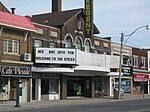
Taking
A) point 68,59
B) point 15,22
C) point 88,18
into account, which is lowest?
point 68,59

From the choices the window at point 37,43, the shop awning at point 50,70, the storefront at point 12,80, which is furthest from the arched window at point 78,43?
the storefront at point 12,80

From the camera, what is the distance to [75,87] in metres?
47.9

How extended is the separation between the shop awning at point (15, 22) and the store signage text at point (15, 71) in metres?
3.89

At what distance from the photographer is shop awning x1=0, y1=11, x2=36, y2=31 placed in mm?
34106

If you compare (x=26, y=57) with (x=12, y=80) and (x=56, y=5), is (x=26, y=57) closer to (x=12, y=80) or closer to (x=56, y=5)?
(x=12, y=80)

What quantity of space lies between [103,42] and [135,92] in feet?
46.3

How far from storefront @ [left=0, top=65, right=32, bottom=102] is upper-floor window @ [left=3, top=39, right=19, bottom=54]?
5.38 feet

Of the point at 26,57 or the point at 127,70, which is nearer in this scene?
the point at 26,57

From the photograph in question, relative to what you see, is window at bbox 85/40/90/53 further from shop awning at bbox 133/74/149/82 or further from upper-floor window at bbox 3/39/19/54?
shop awning at bbox 133/74/149/82

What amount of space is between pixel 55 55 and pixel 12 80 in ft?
19.3

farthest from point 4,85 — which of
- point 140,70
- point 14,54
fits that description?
point 140,70

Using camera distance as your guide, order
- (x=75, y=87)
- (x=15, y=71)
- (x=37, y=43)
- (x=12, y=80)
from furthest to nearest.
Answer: (x=75, y=87)
(x=37, y=43)
(x=12, y=80)
(x=15, y=71)

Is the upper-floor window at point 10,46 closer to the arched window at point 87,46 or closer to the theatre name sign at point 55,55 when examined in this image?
the theatre name sign at point 55,55

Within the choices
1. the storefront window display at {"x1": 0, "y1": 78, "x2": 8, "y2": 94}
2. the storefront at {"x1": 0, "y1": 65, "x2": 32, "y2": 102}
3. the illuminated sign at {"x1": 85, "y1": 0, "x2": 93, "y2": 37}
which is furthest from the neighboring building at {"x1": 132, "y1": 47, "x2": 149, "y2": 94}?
the storefront window display at {"x1": 0, "y1": 78, "x2": 8, "y2": 94}
